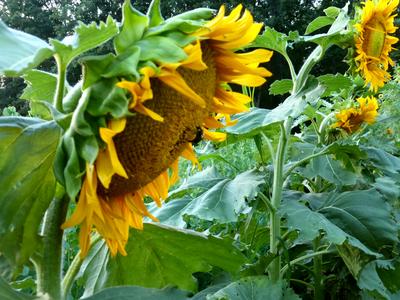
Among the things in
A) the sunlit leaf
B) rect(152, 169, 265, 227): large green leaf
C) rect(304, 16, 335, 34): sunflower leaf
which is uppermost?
rect(304, 16, 335, 34): sunflower leaf

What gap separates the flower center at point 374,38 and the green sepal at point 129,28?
100 cm

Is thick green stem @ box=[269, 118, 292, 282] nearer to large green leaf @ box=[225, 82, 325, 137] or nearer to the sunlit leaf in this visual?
large green leaf @ box=[225, 82, 325, 137]

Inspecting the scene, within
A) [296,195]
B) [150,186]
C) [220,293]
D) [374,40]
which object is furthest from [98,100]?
[374,40]

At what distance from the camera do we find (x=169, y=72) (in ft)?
1.62

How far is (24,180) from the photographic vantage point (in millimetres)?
500

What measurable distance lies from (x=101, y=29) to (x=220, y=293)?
1.94ft

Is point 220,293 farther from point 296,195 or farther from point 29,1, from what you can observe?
point 29,1

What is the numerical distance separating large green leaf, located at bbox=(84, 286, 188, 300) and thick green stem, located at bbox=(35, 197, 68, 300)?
0.04 metres

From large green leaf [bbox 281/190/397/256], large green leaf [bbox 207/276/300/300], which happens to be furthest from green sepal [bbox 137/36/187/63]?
large green leaf [bbox 281/190/397/256]

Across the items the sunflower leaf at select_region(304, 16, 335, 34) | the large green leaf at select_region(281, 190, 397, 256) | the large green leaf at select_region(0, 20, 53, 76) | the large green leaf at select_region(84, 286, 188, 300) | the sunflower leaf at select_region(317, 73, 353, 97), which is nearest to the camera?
the large green leaf at select_region(0, 20, 53, 76)

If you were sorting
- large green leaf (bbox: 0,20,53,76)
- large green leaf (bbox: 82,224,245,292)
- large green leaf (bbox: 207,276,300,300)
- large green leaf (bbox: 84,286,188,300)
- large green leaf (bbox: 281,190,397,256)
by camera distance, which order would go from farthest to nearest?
1. large green leaf (bbox: 281,190,397,256)
2. large green leaf (bbox: 207,276,300,300)
3. large green leaf (bbox: 82,224,245,292)
4. large green leaf (bbox: 84,286,188,300)
5. large green leaf (bbox: 0,20,53,76)

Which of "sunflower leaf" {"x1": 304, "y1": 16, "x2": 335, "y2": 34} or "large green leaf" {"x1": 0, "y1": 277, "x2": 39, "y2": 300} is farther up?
"sunflower leaf" {"x1": 304, "y1": 16, "x2": 335, "y2": 34}

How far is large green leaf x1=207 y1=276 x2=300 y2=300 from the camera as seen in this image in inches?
38.8

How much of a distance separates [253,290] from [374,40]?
69 centimetres
